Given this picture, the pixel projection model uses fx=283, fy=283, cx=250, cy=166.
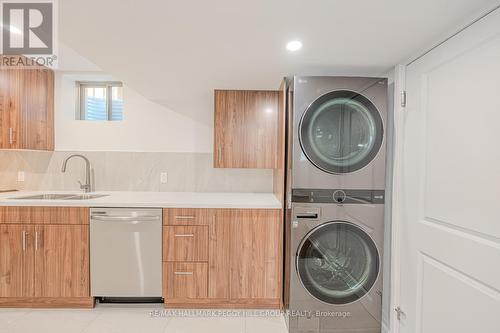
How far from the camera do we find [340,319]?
207 centimetres

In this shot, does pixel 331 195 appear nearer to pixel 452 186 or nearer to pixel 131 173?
pixel 452 186

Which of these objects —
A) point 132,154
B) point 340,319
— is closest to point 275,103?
point 132,154

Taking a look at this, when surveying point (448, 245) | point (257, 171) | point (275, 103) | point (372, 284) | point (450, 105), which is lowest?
point (372, 284)

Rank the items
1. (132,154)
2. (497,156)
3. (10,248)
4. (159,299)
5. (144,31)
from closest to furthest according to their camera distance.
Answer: (497,156)
(144,31)
(10,248)
(159,299)
(132,154)

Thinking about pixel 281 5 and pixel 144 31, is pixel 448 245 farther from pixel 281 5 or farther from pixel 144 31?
pixel 144 31

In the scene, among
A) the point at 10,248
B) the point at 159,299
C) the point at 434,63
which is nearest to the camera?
the point at 434,63

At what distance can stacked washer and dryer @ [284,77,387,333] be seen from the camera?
202 centimetres

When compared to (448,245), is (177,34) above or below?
above

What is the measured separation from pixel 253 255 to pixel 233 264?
0.18m

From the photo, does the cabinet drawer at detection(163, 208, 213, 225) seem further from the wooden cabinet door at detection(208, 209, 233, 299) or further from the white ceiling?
the white ceiling

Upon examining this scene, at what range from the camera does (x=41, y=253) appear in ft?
7.77

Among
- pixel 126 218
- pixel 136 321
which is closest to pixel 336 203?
pixel 126 218

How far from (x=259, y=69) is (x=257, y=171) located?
1277mm

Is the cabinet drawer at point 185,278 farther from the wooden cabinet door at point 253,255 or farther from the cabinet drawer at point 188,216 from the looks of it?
the cabinet drawer at point 188,216
